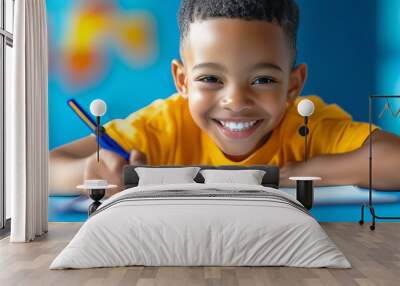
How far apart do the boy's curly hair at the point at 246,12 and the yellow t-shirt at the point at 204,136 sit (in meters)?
0.87

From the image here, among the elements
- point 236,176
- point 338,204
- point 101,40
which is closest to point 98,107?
point 101,40

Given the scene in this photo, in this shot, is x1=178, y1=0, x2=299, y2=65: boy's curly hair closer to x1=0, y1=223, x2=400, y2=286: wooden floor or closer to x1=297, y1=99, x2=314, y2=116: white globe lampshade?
x1=297, y1=99, x2=314, y2=116: white globe lampshade

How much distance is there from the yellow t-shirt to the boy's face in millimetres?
114

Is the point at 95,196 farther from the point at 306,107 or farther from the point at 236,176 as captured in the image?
the point at 306,107

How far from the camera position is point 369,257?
498 centimetres

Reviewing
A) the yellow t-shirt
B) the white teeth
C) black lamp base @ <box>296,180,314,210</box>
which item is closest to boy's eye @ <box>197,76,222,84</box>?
the yellow t-shirt

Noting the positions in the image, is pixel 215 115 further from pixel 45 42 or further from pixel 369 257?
pixel 369 257

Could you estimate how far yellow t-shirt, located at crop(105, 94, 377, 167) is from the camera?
23.5 ft

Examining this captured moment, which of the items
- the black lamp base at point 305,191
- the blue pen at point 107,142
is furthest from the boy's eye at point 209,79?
the black lamp base at point 305,191

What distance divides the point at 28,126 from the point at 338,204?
389 centimetres

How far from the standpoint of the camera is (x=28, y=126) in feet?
19.5

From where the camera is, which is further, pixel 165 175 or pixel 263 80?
pixel 263 80

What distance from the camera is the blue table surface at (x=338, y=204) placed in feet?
23.4

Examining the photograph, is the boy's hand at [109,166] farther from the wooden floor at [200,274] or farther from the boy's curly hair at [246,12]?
the wooden floor at [200,274]
